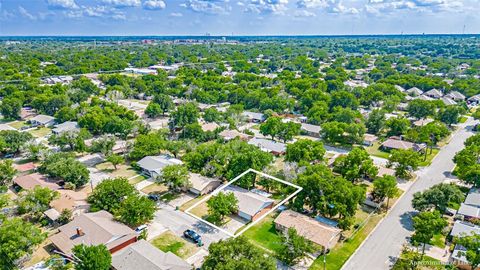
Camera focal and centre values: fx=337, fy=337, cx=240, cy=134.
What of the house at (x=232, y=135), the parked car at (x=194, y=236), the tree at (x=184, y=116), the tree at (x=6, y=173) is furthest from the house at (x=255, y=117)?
the tree at (x=6, y=173)

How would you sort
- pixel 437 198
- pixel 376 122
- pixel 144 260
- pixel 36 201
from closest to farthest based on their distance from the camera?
1. pixel 144 260
2. pixel 36 201
3. pixel 437 198
4. pixel 376 122

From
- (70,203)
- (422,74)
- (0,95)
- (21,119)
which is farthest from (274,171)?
(422,74)

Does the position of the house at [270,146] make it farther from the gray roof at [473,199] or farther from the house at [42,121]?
the house at [42,121]

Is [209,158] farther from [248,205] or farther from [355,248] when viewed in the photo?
[355,248]

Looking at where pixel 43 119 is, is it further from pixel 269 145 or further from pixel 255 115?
pixel 269 145

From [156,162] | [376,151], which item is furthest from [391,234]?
[156,162]

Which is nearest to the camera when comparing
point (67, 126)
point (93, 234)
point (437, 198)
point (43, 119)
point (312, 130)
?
point (93, 234)

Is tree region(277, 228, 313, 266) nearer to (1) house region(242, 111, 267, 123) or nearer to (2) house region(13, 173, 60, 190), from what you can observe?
(2) house region(13, 173, 60, 190)
